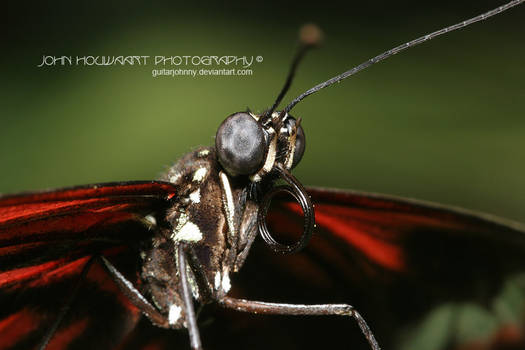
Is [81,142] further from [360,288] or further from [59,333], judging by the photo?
[360,288]

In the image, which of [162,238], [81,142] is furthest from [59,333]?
[81,142]

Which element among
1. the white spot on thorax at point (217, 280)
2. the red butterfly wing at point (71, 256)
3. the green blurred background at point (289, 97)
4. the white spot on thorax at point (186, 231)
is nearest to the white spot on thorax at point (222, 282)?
the white spot on thorax at point (217, 280)

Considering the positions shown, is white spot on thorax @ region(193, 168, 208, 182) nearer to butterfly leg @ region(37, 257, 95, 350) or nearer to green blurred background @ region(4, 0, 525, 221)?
butterfly leg @ region(37, 257, 95, 350)

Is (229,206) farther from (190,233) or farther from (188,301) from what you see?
(188,301)

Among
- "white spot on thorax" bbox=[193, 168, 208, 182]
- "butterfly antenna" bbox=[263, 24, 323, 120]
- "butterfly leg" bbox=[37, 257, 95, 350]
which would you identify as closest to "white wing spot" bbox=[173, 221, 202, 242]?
"white spot on thorax" bbox=[193, 168, 208, 182]

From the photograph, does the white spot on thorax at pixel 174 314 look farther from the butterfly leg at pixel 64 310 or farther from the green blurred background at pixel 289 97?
the green blurred background at pixel 289 97

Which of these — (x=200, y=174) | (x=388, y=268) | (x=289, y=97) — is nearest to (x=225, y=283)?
(x=200, y=174)
